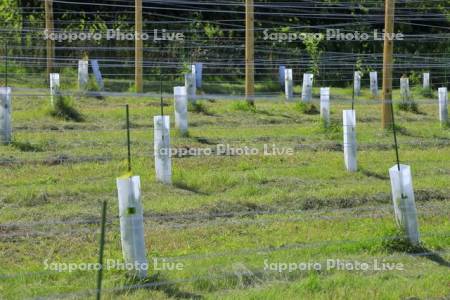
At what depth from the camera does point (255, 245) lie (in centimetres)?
848

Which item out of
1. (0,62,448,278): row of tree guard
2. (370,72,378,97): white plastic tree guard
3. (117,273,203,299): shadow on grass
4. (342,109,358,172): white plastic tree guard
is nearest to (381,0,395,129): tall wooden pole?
(342,109,358,172): white plastic tree guard

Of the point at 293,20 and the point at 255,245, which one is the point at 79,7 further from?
the point at 255,245

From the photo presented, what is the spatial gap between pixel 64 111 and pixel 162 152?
191 inches

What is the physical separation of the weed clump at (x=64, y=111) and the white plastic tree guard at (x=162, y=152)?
14.2ft

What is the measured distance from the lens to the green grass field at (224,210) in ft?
23.7

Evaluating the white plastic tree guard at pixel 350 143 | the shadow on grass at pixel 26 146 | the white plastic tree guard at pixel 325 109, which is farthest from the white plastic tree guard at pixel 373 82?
the shadow on grass at pixel 26 146

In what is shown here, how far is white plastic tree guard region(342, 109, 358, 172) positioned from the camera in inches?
472

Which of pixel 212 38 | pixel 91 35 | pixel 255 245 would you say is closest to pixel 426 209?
pixel 255 245

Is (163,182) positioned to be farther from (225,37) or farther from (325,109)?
(225,37)

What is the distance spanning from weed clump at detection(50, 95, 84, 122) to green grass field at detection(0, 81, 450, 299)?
0.14 meters

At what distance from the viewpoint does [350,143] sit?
39.2 feet

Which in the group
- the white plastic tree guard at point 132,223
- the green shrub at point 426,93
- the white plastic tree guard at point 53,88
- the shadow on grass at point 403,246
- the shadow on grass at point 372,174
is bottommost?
the shadow on grass at point 403,246

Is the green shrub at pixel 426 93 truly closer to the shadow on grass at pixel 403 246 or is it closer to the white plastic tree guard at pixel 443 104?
the white plastic tree guard at pixel 443 104

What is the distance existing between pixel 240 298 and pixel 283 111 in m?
11.4
